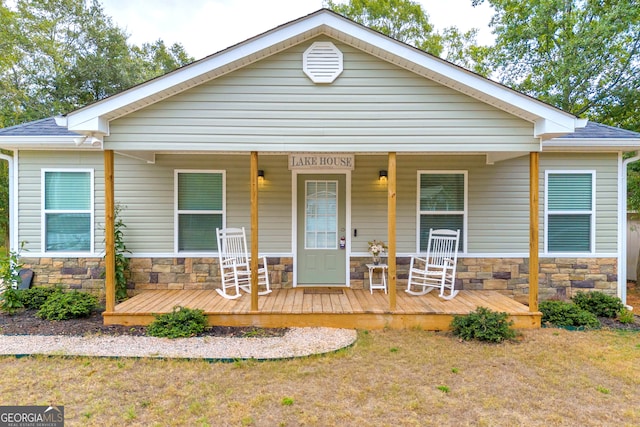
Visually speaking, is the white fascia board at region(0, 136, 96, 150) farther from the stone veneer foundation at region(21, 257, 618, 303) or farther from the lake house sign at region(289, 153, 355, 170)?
the lake house sign at region(289, 153, 355, 170)

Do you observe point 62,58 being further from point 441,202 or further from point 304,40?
point 441,202

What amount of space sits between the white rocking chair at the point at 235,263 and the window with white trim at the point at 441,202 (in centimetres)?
275

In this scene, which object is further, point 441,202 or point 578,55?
point 578,55

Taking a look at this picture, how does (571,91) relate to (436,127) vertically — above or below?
above

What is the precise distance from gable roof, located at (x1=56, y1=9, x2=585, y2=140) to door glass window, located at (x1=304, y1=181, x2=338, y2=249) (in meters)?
2.33

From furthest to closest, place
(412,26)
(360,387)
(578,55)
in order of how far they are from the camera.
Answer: (412,26), (578,55), (360,387)

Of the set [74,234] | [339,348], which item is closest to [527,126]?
[339,348]

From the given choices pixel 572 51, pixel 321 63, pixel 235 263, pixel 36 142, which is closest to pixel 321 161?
pixel 321 63

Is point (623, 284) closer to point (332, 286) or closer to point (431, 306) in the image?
point (431, 306)

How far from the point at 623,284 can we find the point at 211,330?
6.70 metres

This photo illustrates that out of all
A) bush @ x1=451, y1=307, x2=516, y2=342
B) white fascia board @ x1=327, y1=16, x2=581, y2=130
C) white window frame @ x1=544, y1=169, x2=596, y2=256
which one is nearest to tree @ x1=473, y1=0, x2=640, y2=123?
white window frame @ x1=544, y1=169, x2=596, y2=256

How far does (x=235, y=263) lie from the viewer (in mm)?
5172

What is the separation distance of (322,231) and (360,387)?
3056 mm

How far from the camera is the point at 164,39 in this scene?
1702 cm
